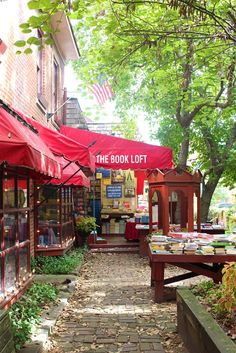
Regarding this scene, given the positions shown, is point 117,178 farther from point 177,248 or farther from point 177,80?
point 177,248

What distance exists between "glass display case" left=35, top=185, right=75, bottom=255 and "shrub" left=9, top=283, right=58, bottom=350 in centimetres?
296

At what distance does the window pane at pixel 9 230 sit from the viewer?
5.86m

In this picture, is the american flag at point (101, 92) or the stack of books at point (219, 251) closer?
the stack of books at point (219, 251)

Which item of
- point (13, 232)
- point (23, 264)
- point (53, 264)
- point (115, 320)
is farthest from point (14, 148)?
point (53, 264)

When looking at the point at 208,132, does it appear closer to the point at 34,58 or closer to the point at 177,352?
the point at 34,58

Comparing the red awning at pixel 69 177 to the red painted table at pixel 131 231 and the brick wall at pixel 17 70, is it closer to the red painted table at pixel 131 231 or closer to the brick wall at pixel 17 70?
the brick wall at pixel 17 70

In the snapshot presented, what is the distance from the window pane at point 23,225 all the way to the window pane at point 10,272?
1.66ft

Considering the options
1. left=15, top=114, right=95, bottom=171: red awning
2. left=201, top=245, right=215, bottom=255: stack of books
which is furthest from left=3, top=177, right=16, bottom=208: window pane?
left=201, top=245, right=215, bottom=255: stack of books

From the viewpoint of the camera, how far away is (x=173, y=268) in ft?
36.0

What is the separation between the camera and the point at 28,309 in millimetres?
5934

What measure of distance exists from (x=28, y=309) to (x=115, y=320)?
1299 millimetres

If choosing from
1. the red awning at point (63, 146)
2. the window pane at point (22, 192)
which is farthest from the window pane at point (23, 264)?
the red awning at point (63, 146)

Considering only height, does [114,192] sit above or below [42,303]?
above

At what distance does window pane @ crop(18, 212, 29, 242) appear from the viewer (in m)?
6.71
